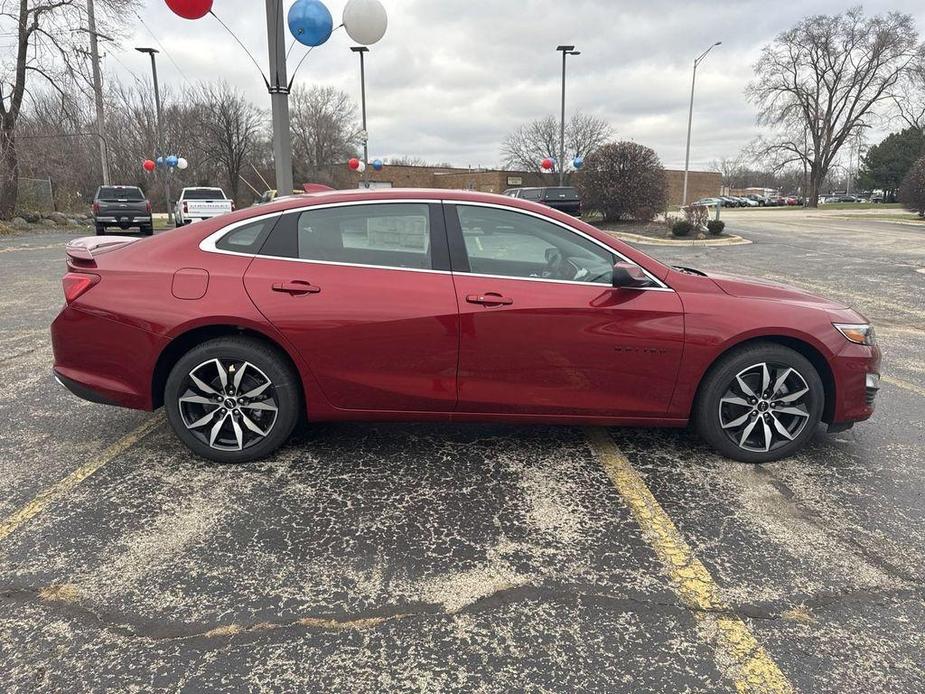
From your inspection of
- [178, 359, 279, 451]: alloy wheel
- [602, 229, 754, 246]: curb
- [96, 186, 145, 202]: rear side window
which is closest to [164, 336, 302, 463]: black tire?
[178, 359, 279, 451]: alloy wheel

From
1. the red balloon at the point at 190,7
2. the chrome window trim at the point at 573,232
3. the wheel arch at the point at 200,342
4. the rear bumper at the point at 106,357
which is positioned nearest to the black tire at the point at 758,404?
the chrome window trim at the point at 573,232

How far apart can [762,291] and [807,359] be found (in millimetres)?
471

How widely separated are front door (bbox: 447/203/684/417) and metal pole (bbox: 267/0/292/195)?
199 inches

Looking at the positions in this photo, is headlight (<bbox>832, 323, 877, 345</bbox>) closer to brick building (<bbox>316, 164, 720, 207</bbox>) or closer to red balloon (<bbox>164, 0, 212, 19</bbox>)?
red balloon (<bbox>164, 0, 212, 19</bbox>)

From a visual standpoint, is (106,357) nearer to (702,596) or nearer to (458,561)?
(458,561)

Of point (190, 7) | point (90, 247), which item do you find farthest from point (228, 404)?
point (190, 7)

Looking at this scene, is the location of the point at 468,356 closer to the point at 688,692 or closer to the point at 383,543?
the point at 383,543

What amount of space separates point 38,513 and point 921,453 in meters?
5.03

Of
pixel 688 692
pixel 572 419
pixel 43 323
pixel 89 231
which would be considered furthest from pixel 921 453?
pixel 89 231

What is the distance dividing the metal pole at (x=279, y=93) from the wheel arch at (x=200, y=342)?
15.2ft

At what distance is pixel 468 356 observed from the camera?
10.9 feet

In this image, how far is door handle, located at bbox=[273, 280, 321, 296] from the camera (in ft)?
10.8

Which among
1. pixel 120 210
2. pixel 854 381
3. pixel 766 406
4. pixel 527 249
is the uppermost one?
pixel 120 210

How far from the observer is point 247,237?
11.3ft
